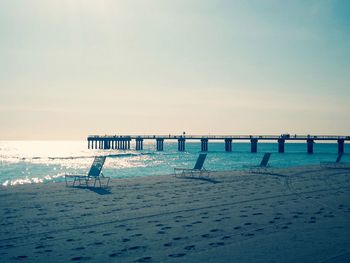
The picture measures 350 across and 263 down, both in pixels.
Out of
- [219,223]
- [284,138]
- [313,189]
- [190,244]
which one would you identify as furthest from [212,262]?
[284,138]

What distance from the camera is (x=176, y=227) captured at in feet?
17.8

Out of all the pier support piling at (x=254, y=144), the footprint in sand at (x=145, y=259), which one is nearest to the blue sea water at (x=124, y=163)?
the pier support piling at (x=254, y=144)

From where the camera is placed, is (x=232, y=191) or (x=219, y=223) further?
(x=232, y=191)

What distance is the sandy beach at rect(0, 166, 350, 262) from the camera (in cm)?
409

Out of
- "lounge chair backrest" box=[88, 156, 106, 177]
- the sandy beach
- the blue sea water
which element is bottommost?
the blue sea water

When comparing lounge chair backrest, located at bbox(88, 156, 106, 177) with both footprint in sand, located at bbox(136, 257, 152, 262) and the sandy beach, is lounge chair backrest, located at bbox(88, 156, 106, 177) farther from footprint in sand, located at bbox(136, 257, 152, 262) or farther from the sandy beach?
footprint in sand, located at bbox(136, 257, 152, 262)

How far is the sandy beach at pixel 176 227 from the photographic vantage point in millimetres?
4086

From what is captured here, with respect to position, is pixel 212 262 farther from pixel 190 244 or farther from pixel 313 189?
pixel 313 189

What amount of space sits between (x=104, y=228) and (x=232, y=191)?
502 centimetres

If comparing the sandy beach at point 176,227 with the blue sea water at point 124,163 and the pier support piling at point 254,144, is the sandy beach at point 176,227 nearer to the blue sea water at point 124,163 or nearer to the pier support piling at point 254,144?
the blue sea water at point 124,163

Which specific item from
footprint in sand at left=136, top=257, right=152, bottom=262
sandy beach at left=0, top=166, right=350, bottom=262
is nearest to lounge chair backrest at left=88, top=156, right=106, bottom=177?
sandy beach at left=0, top=166, right=350, bottom=262

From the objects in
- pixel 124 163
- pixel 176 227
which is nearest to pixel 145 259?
pixel 176 227

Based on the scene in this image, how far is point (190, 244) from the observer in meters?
4.48

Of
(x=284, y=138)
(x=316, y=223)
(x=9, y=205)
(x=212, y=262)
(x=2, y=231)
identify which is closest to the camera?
(x=212, y=262)
